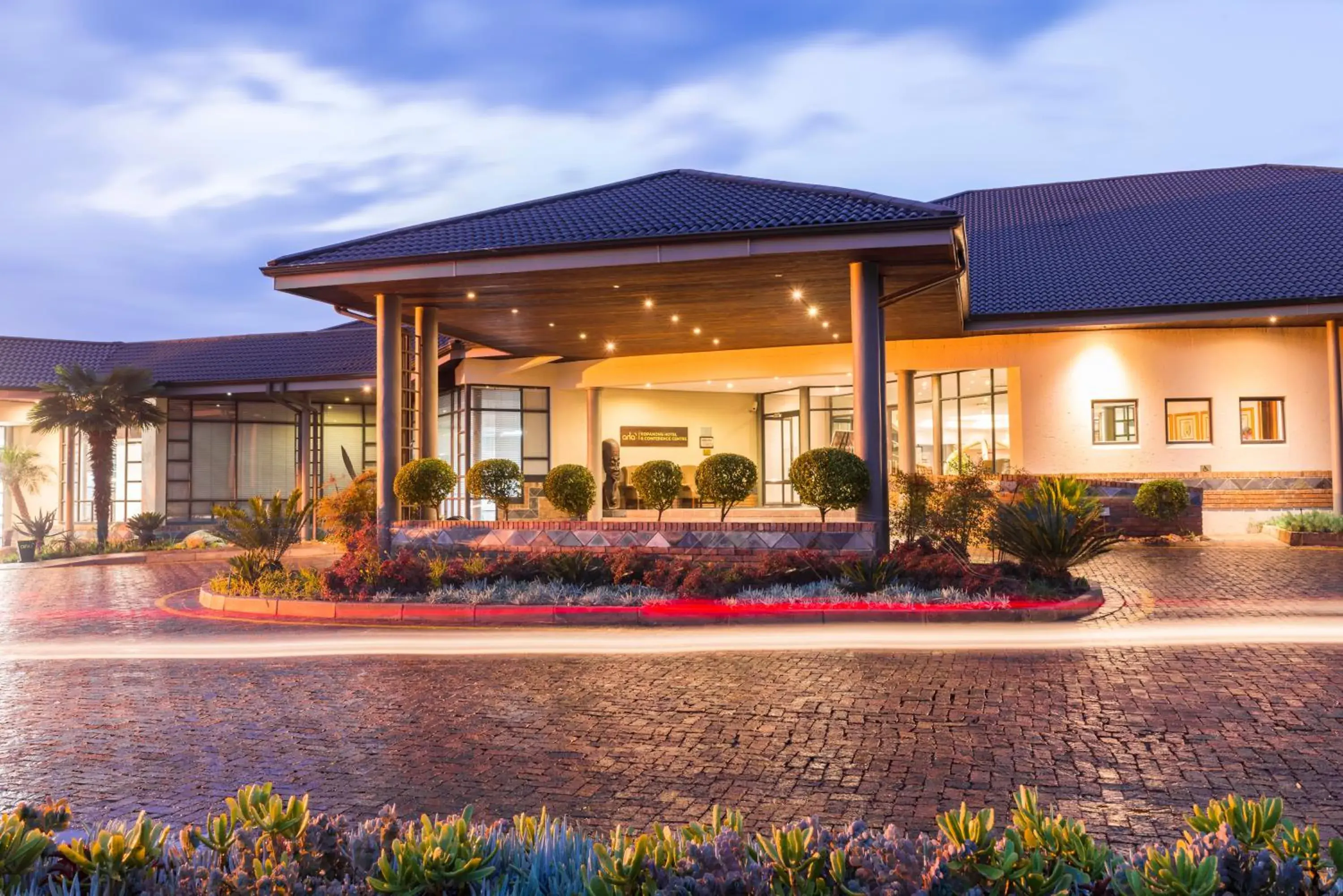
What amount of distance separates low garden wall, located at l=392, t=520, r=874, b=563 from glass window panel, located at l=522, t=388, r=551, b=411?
559 inches

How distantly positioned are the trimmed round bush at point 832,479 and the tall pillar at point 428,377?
676 cm

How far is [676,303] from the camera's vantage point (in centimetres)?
1988

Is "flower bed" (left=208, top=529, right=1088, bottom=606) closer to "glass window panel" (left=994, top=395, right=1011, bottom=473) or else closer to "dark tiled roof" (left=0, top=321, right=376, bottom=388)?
"glass window panel" (left=994, top=395, right=1011, bottom=473)

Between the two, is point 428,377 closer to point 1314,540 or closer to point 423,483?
point 423,483

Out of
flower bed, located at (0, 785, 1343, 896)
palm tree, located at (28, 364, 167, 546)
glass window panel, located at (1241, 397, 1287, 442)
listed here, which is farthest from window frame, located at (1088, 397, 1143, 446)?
palm tree, located at (28, 364, 167, 546)

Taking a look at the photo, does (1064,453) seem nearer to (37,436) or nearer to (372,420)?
(372,420)

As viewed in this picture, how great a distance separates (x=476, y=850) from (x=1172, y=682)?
6.37m

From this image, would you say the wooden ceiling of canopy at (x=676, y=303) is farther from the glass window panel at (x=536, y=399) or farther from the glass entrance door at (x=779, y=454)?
the glass entrance door at (x=779, y=454)

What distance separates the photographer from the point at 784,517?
2556 centimetres

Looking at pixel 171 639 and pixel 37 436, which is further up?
pixel 37 436

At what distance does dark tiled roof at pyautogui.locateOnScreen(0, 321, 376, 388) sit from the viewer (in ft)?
94.8

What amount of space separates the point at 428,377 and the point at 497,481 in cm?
319

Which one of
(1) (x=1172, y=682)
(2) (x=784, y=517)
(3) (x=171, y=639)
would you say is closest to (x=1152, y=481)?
(2) (x=784, y=517)

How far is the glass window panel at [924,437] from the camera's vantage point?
89.9 feet
